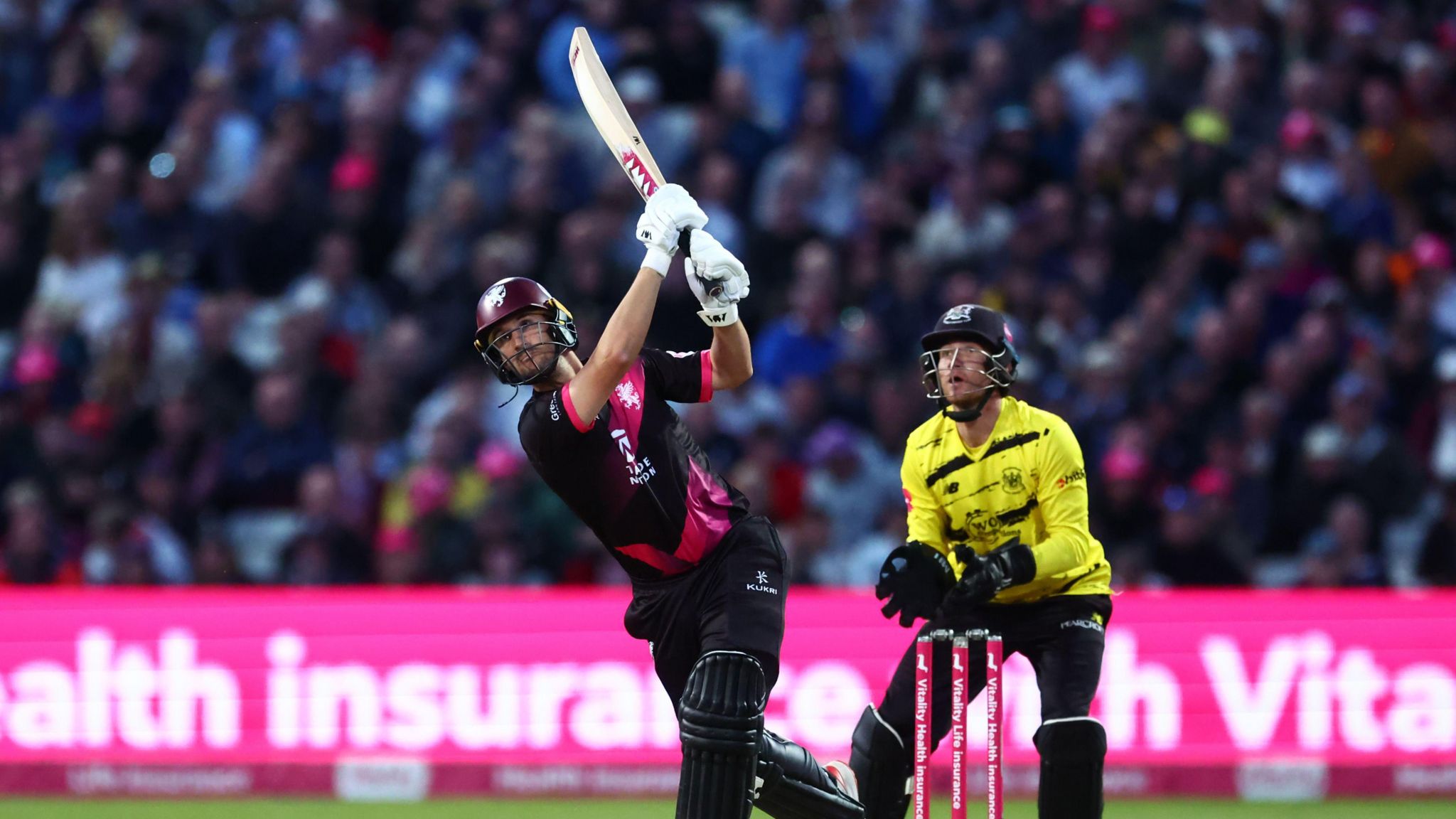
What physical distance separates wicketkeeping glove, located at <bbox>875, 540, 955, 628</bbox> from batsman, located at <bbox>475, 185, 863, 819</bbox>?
0.40m

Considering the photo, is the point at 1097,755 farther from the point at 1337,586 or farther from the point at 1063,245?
the point at 1063,245

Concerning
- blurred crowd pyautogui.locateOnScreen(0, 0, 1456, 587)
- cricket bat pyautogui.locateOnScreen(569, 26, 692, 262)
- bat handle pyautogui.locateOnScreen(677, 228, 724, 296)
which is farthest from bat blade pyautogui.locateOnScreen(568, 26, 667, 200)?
blurred crowd pyautogui.locateOnScreen(0, 0, 1456, 587)

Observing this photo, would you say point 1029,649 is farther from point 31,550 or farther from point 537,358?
point 31,550

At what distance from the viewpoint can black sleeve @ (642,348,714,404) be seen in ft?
24.5

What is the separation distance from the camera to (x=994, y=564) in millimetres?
7184

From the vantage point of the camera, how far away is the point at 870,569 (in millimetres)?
11914

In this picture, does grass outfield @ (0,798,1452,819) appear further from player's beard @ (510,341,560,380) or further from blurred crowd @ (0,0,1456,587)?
player's beard @ (510,341,560,380)

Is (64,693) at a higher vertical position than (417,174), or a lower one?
lower

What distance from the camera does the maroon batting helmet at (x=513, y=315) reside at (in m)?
7.21

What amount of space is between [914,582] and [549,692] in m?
4.13

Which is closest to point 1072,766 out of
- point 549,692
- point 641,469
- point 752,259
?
point 641,469

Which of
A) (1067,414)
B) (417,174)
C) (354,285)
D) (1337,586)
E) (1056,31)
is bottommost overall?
(1337,586)

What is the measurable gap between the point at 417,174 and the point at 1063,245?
4.55 metres

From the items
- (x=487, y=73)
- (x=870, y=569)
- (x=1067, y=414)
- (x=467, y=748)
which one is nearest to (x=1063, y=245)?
(x=1067, y=414)
